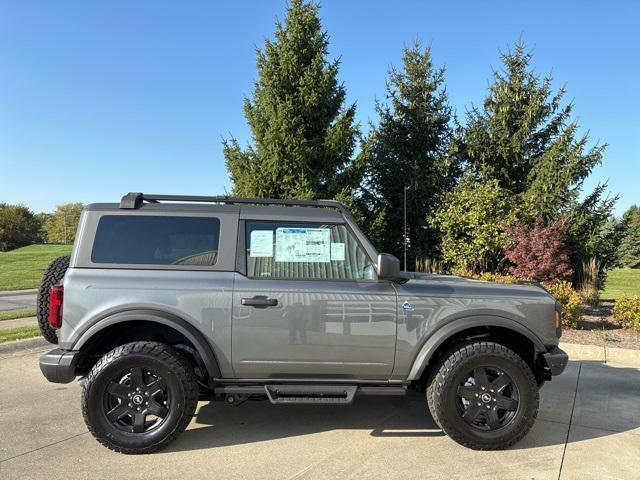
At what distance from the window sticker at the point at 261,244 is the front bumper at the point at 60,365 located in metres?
1.56

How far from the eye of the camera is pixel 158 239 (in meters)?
3.87

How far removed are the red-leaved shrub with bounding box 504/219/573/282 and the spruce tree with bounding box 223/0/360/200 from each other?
4.34 m

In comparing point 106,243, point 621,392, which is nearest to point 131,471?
point 106,243

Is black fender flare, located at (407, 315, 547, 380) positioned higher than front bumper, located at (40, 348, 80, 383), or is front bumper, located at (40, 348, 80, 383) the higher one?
black fender flare, located at (407, 315, 547, 380)

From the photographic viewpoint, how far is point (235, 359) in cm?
370

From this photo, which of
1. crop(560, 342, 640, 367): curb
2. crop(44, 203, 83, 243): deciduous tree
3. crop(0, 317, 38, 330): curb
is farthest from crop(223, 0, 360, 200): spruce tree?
crop(44, 203, 83, 243): deciduous tree

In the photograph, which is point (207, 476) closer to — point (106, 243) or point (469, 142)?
point (106, 243)

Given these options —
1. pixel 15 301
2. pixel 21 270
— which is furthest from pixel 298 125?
pixel 21 270

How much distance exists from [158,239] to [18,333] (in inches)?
224

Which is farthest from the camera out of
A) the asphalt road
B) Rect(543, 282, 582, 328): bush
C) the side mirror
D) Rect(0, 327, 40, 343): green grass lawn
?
the asphalt road

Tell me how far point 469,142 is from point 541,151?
203 centimetres

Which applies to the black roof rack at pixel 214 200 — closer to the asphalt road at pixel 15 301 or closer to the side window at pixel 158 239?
the side window at pixel 158 239

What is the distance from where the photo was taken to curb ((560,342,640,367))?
6.57m

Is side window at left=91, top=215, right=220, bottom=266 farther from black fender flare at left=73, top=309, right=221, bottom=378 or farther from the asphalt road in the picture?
the asphalt road
